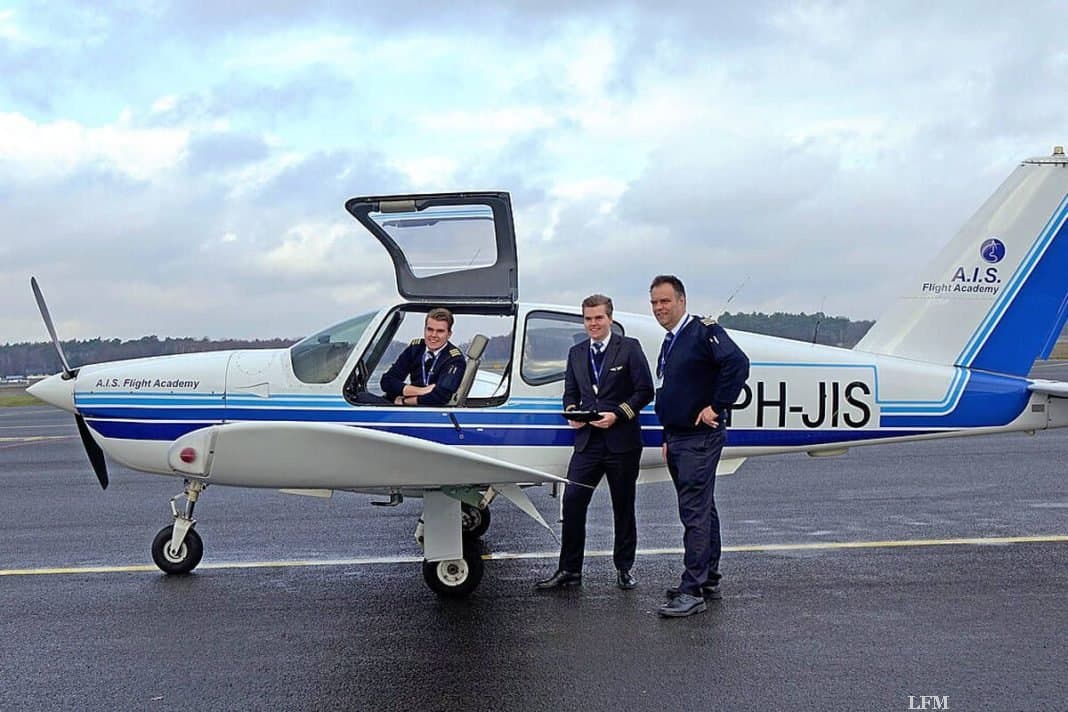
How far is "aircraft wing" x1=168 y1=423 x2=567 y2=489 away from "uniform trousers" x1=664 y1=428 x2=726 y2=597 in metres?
0.76

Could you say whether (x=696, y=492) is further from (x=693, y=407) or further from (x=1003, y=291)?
(x=1003, y=291)

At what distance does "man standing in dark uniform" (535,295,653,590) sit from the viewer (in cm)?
597

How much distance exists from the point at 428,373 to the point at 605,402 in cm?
116

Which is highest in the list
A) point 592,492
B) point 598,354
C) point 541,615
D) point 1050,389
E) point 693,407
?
point 598,354

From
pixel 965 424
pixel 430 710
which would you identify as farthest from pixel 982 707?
pixel 965 424

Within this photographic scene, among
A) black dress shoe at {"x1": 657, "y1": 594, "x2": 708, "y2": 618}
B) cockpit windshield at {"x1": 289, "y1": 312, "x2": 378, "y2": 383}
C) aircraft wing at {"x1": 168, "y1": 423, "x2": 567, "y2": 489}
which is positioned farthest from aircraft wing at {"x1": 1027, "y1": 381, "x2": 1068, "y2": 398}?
cockpit windshield at {"x1": 289, "y1": 312, "x2": 378, "y2": 383}

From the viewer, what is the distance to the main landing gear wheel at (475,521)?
7.52 m

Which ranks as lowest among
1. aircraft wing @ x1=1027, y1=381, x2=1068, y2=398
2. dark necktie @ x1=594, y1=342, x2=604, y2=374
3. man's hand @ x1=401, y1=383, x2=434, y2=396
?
man's hand @ x1=401, y1=383, x2=434, y2=396

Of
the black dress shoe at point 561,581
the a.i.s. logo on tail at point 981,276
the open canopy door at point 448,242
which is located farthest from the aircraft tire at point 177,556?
the a.i.s. logo on tail at point 981,276

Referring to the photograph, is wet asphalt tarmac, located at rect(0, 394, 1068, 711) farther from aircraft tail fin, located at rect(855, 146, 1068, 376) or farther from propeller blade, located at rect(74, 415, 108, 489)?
aircraft tail fin, located at rect(855, 146, 1068, 376)

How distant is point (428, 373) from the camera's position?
6312mm

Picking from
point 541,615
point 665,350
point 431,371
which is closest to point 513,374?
point 431,371

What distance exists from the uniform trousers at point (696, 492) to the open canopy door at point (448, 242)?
1.53 meters

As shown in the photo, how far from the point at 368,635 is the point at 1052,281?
16.5 ft
